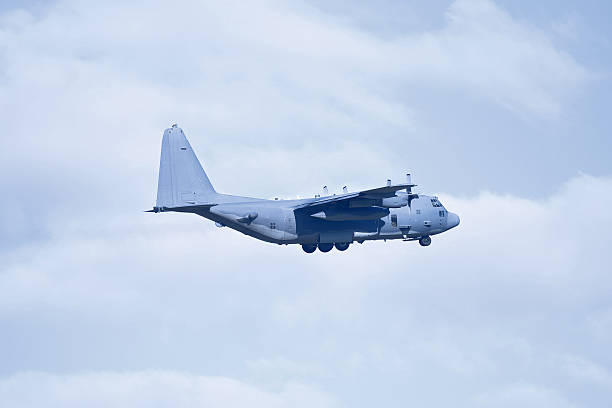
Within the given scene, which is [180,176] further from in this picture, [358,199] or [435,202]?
[435,202]

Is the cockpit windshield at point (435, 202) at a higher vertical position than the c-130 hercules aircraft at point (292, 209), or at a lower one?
higher

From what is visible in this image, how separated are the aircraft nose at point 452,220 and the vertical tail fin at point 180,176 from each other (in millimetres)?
16834

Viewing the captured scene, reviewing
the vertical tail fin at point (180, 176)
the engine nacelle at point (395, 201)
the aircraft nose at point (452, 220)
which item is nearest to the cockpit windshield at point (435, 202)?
the aircraft nose at point (452, 220)

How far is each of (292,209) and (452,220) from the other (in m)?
12.4

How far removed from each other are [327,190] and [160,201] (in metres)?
12.1

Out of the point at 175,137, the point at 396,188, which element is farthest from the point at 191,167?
the point at 396,188

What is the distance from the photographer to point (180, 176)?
7431cm

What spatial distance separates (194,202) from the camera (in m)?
74.3

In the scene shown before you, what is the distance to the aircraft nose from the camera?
8266cm

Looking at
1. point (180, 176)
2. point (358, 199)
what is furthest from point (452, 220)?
point (180, 176)

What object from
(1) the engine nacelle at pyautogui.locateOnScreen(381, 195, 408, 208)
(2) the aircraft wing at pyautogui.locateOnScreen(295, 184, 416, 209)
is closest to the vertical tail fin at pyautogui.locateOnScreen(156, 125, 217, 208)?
(2) the aircraft wing at pyautogui.locateOnScreen(295, 184, 416, 209)

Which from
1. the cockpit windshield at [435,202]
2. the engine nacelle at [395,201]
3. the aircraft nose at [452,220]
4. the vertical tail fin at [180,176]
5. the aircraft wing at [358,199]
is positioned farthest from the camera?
the aircraft nose at [452,220]

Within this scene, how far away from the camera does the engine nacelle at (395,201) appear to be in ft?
250

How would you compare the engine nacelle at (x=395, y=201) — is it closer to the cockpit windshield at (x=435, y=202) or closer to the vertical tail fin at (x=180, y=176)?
the cockpit windshield at (x=435, y=202)
